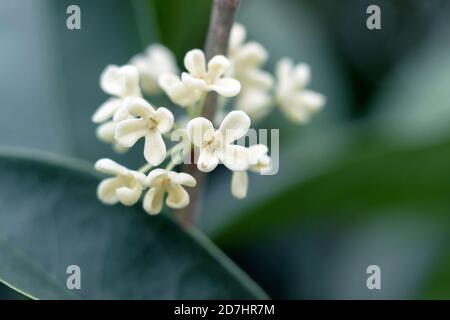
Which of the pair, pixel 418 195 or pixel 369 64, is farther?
pixel 369 64

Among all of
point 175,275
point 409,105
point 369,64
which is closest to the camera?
point 175,275

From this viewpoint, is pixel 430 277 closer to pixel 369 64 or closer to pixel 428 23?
pixel 369 64

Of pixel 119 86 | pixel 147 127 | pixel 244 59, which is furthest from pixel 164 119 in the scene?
pixel 244 59

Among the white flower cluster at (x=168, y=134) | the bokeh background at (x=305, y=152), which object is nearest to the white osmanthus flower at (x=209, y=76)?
the white flower cluster at (x=168, y=134)

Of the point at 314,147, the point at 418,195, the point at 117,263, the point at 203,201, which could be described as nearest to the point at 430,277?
the point at 418,195

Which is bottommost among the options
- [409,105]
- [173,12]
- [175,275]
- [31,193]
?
[175,275]

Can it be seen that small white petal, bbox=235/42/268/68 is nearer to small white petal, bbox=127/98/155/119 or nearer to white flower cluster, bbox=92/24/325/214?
white flower cluster, bbox=92/24/325/214
